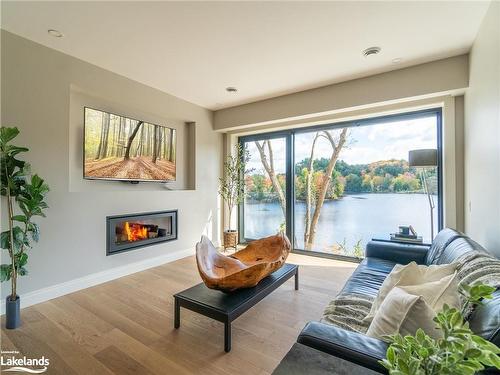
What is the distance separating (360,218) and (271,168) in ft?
6.15

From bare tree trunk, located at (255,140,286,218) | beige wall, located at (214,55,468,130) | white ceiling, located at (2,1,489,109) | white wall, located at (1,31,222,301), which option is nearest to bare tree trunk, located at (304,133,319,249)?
bare tree trunk, located at (255,140,286,218)

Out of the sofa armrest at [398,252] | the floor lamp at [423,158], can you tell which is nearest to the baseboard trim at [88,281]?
the sofa armrest at [398,252]

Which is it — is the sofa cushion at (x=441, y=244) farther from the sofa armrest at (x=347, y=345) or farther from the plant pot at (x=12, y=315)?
the plant pot at (x=12, y=315)

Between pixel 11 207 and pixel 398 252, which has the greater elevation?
pixel 11 207

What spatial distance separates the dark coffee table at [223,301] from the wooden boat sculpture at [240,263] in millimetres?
74

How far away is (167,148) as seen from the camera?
13.9 ft

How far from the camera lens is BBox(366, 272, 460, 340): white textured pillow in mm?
1019

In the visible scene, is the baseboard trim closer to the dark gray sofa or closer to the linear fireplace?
the linear fireplace

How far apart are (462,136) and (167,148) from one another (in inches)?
168

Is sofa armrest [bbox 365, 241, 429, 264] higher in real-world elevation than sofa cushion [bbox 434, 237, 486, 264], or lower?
lower

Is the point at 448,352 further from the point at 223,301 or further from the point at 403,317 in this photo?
the point at 223,301

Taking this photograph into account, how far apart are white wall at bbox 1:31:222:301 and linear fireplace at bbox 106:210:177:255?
0.30 feet

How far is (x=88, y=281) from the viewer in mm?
3074

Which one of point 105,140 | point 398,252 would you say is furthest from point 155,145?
point 398,252
